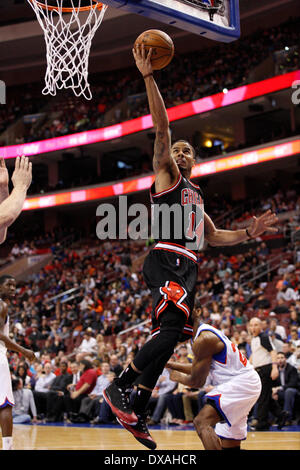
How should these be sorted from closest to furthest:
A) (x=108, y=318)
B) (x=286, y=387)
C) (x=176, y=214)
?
(x=176, y=214) → (x=286, y=387) → (x=108, y=318)

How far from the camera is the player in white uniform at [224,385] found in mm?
4793

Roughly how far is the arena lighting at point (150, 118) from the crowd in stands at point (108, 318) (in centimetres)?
473

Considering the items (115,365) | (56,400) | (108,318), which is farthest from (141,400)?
(108,318)

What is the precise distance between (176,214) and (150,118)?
20985 millimetres

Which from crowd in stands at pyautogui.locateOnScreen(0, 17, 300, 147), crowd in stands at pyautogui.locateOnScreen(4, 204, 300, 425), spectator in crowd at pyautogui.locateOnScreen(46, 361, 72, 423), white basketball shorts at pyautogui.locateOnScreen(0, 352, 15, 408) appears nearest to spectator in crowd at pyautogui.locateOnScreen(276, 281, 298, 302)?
crowd in stands at pyautogui.locateOnScreen(4, 204, 300, 425)

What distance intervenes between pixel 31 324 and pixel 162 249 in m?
16.5

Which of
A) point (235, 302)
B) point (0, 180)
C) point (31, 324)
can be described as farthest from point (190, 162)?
point (31, 324)

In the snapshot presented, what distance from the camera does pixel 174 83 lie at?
27.6 metres

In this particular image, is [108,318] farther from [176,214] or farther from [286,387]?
[176,214]

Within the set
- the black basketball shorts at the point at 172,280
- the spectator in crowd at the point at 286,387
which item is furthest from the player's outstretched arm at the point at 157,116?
the spectator in crowd at the point at 286,387

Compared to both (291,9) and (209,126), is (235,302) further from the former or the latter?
(291,9)

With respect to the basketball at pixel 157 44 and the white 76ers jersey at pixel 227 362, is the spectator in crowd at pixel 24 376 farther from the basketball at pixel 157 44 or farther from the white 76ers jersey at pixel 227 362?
the basketball at pixel 157 44

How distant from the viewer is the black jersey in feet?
14.5

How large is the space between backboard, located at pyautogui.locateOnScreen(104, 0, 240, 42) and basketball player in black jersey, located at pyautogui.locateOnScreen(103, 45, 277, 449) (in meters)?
0.81
